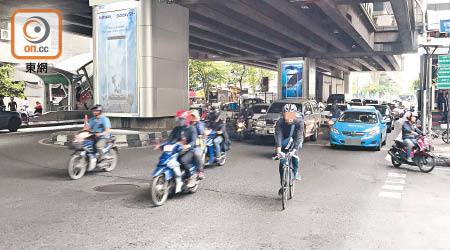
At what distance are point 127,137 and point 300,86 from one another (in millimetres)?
27606

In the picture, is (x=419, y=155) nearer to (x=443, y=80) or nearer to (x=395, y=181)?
(x=395, y=181)

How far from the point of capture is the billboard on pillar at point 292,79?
1593 inches

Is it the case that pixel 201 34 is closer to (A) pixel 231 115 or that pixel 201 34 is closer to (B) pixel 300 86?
(A) pixel 231 115

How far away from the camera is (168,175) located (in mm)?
7137

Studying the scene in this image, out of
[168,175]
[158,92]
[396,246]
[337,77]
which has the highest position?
[337,77]

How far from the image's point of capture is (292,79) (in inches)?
1617

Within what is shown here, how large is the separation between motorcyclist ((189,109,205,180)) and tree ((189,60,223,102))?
4928cm

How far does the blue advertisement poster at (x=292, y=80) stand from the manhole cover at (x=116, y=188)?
1303 inches

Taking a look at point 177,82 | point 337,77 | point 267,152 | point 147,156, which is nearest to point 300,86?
point 177,82

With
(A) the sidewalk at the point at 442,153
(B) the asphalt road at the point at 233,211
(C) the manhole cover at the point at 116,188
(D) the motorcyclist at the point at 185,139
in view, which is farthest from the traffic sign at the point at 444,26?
(C) the manhole cover at the point at 116,188

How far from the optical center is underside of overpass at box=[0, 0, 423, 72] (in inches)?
883

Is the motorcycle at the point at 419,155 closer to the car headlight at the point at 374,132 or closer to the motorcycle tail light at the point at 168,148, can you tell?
the car headlight at the point at 374,132

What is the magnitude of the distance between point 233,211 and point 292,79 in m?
35.5

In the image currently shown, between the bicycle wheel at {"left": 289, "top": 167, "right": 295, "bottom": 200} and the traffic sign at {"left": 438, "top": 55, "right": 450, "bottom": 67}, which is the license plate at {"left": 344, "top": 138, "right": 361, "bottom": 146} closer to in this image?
the traffic sign at {"left": 438, "top": 55, "right": 450, "bottom": 67}
